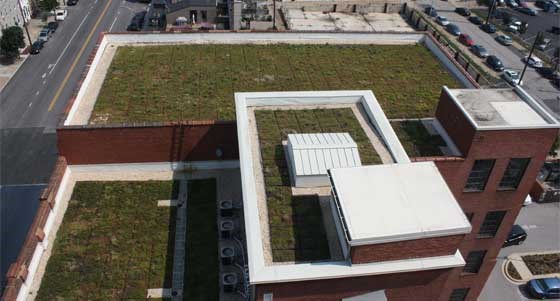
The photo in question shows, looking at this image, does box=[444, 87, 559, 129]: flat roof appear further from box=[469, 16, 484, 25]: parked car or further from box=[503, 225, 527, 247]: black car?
box=[469, 16, 484, 25]: parked car

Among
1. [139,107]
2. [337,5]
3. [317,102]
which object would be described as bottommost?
[337,5]

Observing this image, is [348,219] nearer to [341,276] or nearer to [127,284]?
[341,276]

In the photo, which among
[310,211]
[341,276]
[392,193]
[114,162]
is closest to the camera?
[341,276]

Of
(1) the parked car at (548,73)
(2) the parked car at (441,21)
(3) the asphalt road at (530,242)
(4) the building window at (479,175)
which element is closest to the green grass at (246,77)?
(4) the building window at (479,175)

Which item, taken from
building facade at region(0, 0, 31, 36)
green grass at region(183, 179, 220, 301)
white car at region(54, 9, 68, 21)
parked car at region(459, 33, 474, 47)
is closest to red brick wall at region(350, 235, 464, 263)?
green grass at region(183, 179, 220, 301)

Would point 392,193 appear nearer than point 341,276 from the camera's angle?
No

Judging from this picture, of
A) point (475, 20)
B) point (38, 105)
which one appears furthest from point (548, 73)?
point (38, 105)

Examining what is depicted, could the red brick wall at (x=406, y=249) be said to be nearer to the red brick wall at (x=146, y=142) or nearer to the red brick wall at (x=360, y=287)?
the red brick wall at (x=360, y=287)

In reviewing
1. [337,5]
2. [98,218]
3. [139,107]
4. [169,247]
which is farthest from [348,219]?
[337,5]
